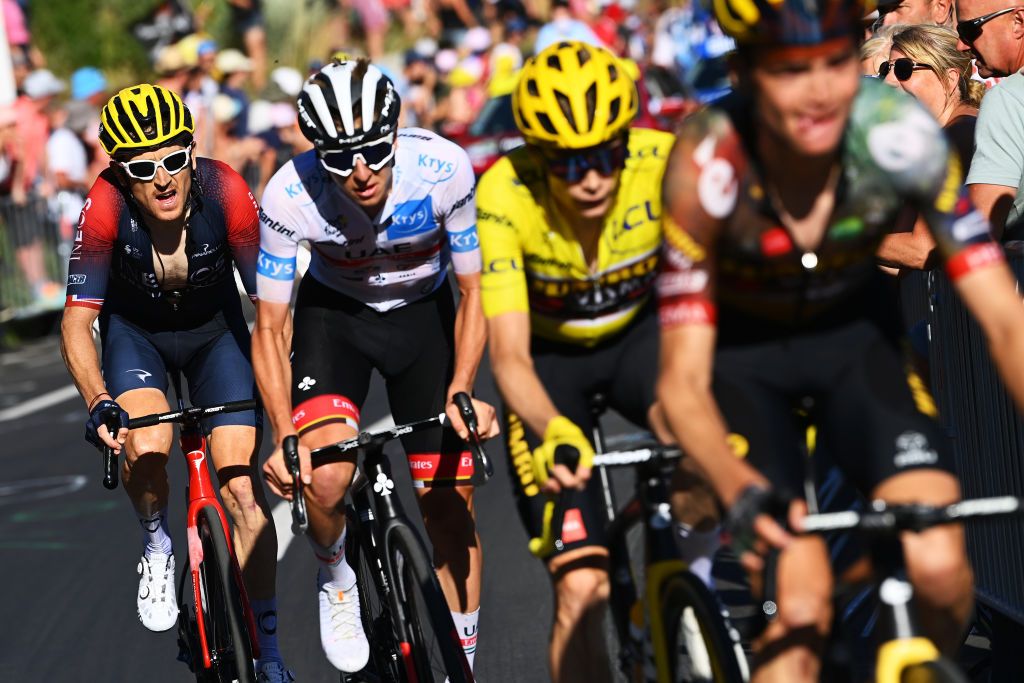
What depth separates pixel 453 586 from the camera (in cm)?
692

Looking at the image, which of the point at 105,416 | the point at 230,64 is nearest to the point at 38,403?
the point at 230,64

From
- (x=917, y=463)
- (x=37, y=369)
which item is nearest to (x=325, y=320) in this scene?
(x=917, y=463)

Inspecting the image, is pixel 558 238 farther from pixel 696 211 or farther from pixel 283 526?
pixel 283 526

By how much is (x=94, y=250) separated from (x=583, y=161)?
2626 mm

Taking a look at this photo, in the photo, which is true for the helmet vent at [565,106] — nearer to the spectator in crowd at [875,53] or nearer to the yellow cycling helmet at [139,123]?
the yellow cycling helmet at [139,123]

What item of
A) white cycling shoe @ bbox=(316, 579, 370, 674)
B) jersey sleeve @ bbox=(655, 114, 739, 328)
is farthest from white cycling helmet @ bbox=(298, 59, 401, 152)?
jersey sleeve @ bbox=(655, 114, 739, 328)

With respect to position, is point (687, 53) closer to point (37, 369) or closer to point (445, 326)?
point (37, 369)

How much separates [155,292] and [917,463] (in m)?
3.84

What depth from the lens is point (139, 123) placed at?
22.2 ft

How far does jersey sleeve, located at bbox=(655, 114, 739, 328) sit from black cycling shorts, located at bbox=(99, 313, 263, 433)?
3.23m

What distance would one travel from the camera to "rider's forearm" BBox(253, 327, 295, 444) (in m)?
6.40

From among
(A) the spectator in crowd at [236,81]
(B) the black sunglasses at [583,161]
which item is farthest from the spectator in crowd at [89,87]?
(B) the black sunglasses at [583,161]

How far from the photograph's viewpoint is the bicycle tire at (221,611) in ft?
21.6

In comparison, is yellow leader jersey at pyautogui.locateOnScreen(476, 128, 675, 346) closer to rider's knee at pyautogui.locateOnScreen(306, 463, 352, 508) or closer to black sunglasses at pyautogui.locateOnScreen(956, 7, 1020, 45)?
rider's knee at pyautogui.locateOnScreen(306, 463, 352, 508)
